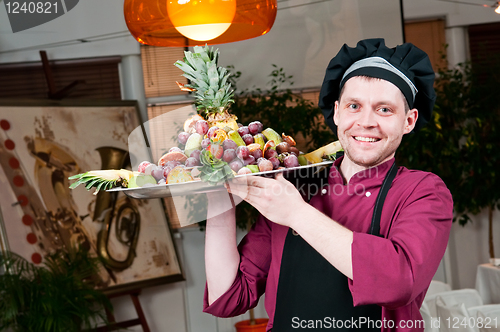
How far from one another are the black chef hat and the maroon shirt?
7.1 inches

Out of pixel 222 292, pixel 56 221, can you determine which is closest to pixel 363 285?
pixel 222 292

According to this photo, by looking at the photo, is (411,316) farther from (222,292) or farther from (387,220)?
(222,292)

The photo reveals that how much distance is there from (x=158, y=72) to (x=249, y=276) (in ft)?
12.7

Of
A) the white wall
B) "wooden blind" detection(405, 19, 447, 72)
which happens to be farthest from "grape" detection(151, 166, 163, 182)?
"wooden blind" detection(405, 19, 447, 72)

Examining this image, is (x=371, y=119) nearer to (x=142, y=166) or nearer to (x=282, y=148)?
(x=282, y=148)

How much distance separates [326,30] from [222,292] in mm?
3906

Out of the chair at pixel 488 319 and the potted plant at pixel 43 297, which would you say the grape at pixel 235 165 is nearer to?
the chair at pixel 488 319

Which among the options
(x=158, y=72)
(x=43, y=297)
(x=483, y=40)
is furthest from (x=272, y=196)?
(x=483, y=40)

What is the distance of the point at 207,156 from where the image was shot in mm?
1049

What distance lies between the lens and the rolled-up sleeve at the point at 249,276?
4.39 ft

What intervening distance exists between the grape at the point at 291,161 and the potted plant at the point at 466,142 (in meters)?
3.43

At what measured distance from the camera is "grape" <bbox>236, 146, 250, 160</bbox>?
112 cm

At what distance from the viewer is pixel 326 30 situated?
15.7 feet

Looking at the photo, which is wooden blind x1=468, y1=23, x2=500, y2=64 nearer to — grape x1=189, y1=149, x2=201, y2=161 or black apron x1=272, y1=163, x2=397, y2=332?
black apron x1=272, y1=163, x2=397, y2=332
